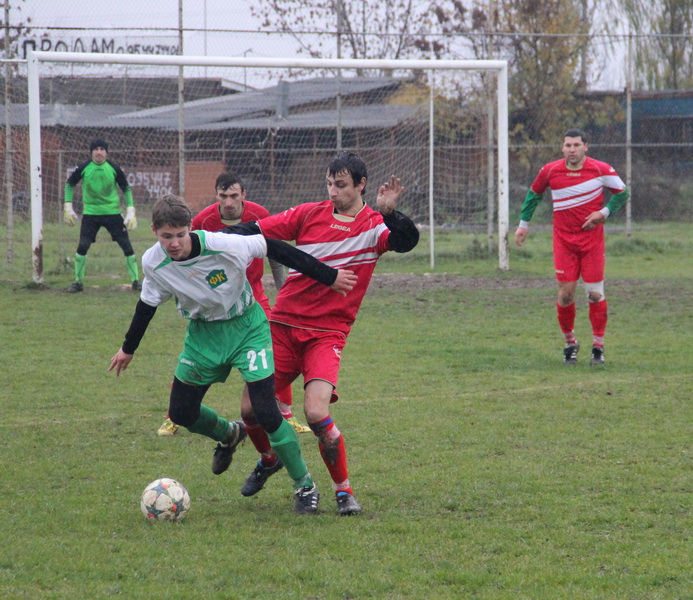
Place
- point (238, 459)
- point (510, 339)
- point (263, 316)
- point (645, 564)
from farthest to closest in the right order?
1. point (510, 339)
2. point (238, 459)
3. point (263, 316)
4. point (645, 564)

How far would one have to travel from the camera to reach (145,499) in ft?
14.4

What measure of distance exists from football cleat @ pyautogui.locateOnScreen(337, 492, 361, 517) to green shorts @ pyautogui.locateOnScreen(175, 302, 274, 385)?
0.70 metres

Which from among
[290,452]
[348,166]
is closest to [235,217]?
[348,166]

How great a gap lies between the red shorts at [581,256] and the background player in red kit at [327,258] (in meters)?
4.05

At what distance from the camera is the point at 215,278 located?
4496 millimetres

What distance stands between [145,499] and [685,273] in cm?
1269

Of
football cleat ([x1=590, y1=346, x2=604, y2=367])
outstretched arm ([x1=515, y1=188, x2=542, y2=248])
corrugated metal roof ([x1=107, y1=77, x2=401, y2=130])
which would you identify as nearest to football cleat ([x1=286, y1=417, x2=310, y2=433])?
football cleat ([x1=590, y1=346, x2=604, y2=367])

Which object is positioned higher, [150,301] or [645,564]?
[150,301]

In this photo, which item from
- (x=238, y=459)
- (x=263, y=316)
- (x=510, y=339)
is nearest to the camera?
(x=263, y=316)

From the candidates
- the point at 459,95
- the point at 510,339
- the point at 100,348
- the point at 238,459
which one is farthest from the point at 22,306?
the point at 459,95

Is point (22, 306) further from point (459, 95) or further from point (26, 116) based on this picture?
point (459, 95)

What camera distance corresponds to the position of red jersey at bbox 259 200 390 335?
4.88 m

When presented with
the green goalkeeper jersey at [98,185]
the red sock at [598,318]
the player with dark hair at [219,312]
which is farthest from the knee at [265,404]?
A: the green goalkeeper jersey at [98,185]

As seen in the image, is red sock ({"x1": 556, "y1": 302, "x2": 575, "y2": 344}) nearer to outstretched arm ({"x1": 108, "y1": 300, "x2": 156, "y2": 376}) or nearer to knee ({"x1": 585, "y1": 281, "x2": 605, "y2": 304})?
knee ({"x1": 585, "y1": 281, "x2": 605, "y2": 304})
